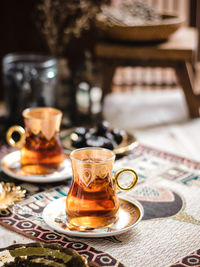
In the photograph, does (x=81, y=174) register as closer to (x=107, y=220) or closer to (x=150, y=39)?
(x=107, y=220)

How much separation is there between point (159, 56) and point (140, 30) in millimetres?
113

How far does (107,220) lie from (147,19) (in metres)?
1.02

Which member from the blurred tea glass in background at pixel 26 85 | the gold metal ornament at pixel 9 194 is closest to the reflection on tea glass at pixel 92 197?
the gold metal ornament at pixel 9 194

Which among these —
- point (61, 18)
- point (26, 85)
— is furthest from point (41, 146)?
point (61, 18)

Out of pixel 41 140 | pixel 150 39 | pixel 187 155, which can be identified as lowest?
pixel 187 155

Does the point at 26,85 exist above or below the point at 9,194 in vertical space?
above

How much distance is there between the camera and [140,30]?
1.49 meters

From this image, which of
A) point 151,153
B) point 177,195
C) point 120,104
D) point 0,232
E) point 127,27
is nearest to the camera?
point 0,232

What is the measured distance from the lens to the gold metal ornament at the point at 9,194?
0.87m

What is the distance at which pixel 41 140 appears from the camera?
0.93 m

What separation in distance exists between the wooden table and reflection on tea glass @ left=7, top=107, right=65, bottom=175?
2.18ft

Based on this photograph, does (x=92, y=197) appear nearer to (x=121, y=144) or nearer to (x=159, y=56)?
(x=121, y=144)

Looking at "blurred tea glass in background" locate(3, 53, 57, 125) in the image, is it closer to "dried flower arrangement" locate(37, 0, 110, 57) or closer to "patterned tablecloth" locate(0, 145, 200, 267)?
"dried flower arrangement" locate(37, 0, 110, 57)

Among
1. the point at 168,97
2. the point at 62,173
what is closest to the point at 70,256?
the point at 62,173
